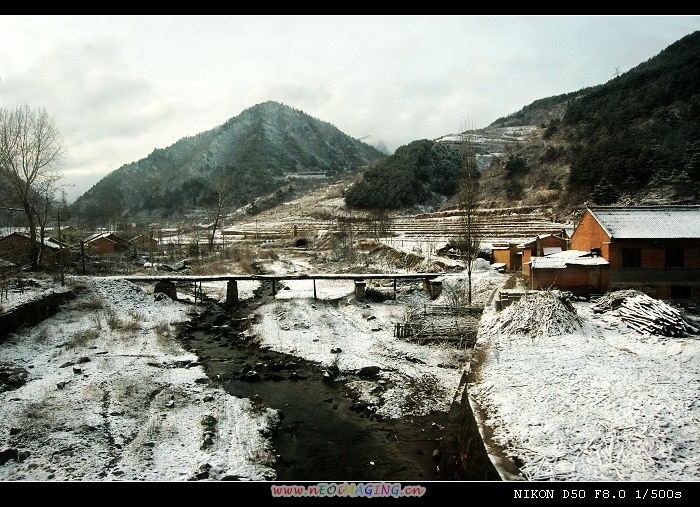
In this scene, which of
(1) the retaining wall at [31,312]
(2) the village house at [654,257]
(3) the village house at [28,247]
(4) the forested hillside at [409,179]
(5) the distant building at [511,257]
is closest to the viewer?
(1) the retaining wall at [31,312]

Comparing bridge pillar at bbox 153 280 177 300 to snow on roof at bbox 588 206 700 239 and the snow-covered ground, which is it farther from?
snow on roof at bbox 588 206 700 239

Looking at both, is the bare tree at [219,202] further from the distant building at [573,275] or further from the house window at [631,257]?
the house window at [631,257]

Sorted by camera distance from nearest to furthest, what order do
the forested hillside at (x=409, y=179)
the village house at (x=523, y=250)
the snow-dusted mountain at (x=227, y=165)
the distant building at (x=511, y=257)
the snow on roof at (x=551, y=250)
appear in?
1. the village house at (x=523, y=250)
2. the distant building at (x=511, y=257)
3. the snow on roof at (x=551, y=250)
4. the forested hillside at (x=409, y=179)
5. the snow-dusted mountain at (x=227, y=165)

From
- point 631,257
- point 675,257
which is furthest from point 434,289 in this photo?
point 675,257

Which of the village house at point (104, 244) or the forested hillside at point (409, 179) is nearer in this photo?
the village house at point (104, 244)

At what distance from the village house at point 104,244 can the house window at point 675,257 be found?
3866cm

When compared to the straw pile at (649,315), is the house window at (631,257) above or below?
above

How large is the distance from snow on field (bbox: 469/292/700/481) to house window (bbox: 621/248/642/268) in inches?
320

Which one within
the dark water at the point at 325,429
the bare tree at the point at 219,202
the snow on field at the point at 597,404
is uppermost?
the bare tree at the point at 219,202

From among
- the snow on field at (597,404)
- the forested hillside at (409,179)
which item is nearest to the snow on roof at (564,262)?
the snow on field at (597,404)

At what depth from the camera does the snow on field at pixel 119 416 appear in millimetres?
6926

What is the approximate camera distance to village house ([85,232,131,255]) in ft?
115

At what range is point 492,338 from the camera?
36.9ft
